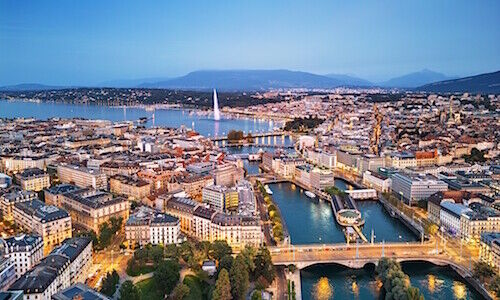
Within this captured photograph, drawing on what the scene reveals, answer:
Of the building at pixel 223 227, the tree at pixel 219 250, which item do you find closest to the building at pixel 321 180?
the building at pixel 223 227

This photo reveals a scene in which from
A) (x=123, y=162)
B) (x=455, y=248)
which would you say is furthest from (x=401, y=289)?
(x=123, y=162)

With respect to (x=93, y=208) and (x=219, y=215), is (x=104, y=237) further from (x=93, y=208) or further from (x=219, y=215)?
(x=219, y=215)

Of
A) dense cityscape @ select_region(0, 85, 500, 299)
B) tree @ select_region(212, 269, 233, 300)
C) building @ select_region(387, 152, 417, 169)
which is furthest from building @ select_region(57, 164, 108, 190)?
building @ select_region(387, 152, 417, 169)

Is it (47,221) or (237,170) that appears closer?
(47,221)

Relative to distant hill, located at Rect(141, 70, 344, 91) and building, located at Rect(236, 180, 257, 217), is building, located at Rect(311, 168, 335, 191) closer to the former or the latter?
building, located at Rect(236, 180, 257, 217)

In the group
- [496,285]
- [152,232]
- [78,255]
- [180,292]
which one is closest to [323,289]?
[180,292]

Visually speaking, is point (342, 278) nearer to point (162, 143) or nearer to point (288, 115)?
point (162, 143)

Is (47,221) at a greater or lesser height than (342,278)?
greater
